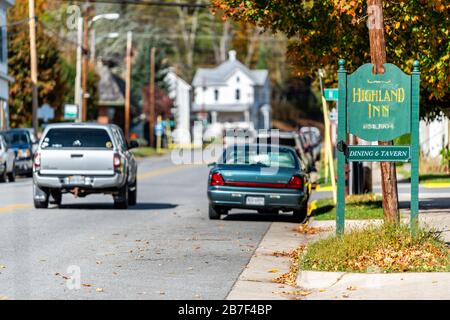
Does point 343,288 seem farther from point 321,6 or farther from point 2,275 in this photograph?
point 321,6

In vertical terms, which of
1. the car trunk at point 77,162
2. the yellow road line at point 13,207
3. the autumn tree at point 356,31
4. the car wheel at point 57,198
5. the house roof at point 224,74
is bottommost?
the yellow road line at point 13,207

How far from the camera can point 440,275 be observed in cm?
1266

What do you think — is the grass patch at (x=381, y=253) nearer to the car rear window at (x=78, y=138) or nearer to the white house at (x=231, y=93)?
the car rear window at (x=78, y=138)

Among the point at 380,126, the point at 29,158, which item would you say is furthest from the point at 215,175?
the point at 29,158

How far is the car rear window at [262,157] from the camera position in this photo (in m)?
23.0

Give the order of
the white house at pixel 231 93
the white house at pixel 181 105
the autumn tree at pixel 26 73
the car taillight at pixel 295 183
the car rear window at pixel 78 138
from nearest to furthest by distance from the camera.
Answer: the car taillight at pixel 295 183 → the car rear window at pixel 78 138 → the autumn tree at pixel 26 73 → the white house at pixel 181 105 → the white house at pixel 231 93

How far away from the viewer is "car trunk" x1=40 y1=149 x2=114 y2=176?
24.5 m

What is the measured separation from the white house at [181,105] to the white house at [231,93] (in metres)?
1.67

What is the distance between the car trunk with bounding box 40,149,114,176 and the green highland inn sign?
34.3 ft

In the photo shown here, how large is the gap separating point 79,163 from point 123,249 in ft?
26.5

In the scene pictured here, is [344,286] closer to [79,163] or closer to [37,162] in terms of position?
[79,163]

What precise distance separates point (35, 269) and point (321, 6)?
9063mm

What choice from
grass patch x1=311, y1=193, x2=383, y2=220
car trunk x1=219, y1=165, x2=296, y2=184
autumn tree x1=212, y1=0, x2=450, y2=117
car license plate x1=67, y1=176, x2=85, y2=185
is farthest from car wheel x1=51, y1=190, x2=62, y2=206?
autumn tree x1=212, y1=0, x2=450, y2=117

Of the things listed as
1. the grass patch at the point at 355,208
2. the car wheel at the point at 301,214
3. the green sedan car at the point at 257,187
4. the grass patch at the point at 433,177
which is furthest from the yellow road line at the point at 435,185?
the green sedan car at the point at 257,187
